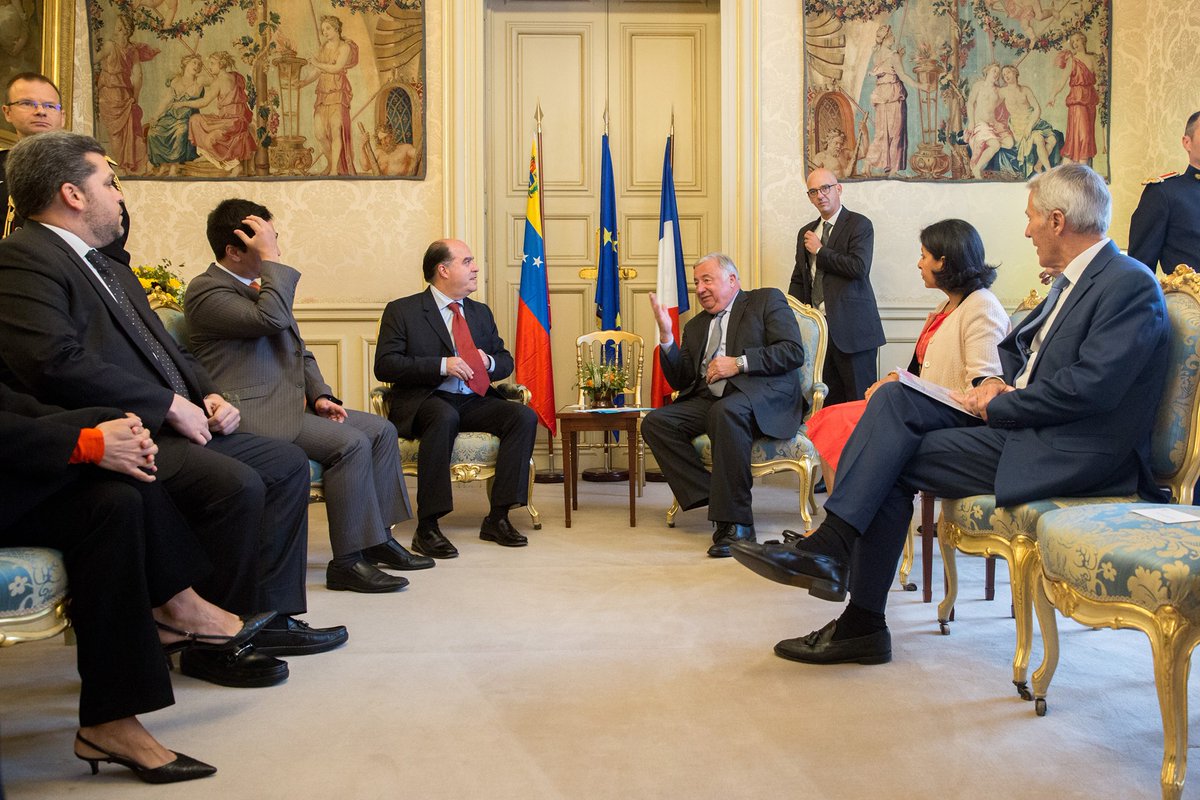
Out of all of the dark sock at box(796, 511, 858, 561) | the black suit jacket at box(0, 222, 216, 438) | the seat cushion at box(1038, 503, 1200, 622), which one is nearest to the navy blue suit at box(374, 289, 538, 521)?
the black suit jacket at box(0, 222, 216, 438)

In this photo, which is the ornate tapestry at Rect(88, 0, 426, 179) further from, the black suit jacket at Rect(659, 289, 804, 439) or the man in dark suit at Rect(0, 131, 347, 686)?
the man in dark suit at Rect(0, 131, 347, 686)

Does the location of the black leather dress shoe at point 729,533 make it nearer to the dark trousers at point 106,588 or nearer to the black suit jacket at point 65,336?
the black suit jacket at point 65,336

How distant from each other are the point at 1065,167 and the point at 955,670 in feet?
4.81

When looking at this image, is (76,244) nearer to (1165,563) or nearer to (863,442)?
(863,442)

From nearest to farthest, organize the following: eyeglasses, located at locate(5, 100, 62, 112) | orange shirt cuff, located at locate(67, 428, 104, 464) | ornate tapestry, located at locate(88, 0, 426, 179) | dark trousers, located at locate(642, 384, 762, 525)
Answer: orange shirt cuff, located at locate(67, 428, 104, 464) < eyeglasses, located at locate(5, 100, 62, 112) < dark trousers, located at locate(642, 384, 762, 525) < ornate tapestry, located at locate(88, 0, 426, 179)

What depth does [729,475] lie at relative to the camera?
496 cm

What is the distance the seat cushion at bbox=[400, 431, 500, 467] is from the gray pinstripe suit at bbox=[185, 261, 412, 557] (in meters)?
0.69

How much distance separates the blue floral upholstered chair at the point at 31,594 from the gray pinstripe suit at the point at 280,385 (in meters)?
1.58

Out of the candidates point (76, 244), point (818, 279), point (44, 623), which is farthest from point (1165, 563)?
point (818, 279)

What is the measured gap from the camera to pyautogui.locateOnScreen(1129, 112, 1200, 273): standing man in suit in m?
5.13

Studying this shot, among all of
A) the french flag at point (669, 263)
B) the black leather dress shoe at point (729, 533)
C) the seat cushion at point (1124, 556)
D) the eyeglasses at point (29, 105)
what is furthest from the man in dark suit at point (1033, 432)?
the french flag at point (669, 263)

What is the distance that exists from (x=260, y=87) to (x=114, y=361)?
4589mm

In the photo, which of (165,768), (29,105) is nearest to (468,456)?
(29,105)

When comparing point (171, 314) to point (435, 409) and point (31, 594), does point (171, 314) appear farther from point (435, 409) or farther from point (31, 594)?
point (31, 594)
